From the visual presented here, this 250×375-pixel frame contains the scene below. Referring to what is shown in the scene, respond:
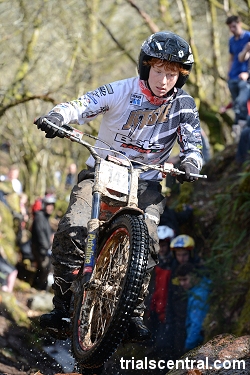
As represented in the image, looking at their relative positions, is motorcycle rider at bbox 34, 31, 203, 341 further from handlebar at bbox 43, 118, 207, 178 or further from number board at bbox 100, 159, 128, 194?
number board at bbox 100, 159, 128, 194

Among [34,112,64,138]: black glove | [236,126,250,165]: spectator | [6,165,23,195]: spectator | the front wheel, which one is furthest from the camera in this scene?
[6,165,23,195]: spectator

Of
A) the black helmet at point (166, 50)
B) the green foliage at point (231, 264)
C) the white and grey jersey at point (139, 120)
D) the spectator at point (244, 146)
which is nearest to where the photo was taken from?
the black helmet at point (166, 50)

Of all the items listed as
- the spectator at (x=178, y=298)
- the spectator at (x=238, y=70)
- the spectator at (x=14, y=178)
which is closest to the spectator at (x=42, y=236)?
the spectator at (x=14, y=178)

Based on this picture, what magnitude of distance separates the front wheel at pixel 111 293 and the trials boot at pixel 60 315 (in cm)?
39

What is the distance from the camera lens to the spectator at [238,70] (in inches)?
398

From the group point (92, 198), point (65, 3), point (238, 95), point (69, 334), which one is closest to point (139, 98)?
point (92, 198)

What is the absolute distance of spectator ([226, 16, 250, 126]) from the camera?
10109 mm

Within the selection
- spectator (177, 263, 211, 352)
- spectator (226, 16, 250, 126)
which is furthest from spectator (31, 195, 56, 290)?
spectator (177, 263, 211, 352)

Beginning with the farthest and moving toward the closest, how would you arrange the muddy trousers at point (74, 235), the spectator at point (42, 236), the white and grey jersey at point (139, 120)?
the spectator at point (42, 236) < the white and grey jersey at point (139, 120) < the muddy trousers at point (74, 235)

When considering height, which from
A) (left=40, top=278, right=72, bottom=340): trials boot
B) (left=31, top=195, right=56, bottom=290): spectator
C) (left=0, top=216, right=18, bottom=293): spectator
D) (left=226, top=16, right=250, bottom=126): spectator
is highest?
(left=226, top=16, right=250, bottom=126): spectator

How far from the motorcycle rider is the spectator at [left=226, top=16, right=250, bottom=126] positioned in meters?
4.96

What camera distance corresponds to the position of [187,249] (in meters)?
8.25

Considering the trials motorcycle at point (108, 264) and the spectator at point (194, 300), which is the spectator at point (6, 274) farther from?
the trials motorcycle at point (108, 264)

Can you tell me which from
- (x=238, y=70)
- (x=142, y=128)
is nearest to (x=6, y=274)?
(x=238, y=70)
